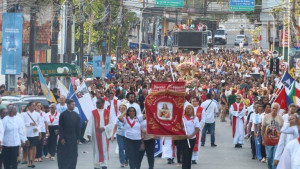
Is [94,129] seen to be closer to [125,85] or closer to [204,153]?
[204,153]

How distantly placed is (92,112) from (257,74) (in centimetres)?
3155

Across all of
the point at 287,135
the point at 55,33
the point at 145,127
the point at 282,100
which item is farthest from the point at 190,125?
the point at 55,33

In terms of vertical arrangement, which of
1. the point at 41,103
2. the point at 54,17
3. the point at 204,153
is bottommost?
the point at 204,153

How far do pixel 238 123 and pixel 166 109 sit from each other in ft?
26.3

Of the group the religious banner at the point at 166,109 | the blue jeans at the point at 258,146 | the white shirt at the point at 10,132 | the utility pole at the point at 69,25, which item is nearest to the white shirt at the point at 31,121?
the white shirt at the point at 10,132

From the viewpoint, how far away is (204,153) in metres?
23.5

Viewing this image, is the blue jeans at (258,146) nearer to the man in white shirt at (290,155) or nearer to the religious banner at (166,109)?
the religious banner at (166,109)

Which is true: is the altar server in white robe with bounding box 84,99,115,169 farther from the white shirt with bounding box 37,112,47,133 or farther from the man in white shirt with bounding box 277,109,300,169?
the man in white shirt with bounding box 277,109,300,169

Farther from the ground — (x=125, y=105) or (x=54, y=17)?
(x=54, y=17)

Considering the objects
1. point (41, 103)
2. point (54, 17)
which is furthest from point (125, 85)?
point (41, 103)

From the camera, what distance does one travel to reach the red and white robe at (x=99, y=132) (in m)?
18.8

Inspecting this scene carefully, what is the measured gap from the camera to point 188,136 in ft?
58.4

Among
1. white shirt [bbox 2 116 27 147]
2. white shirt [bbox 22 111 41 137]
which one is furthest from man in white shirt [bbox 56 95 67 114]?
white shirt [bbox 2 116 27 147]

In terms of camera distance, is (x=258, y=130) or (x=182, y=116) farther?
(x=258, y=130)
